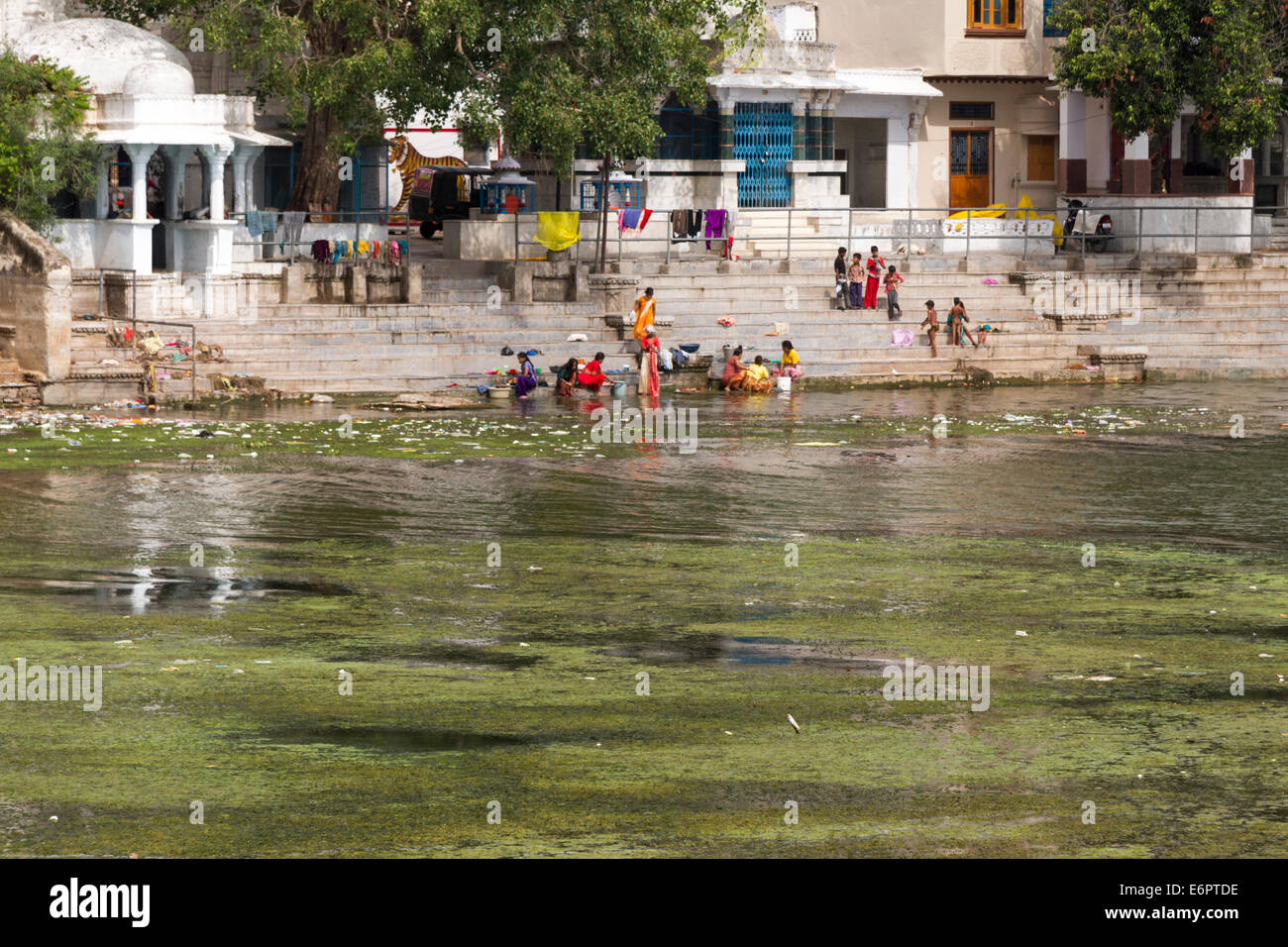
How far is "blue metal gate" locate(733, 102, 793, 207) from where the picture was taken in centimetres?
3969

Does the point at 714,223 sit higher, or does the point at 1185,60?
the point at 1185,60

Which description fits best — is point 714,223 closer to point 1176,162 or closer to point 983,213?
point 983,213

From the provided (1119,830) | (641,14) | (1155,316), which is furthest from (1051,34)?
(1119,830)

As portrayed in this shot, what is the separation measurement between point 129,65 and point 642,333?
379 inches

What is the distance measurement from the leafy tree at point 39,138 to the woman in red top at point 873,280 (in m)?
13.0

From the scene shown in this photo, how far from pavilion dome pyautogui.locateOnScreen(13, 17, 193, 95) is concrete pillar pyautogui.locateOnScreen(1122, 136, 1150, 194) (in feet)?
62.4

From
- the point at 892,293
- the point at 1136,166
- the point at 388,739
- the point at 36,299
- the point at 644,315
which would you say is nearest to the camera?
the point at 388,739

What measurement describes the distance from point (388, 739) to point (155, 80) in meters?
22.3

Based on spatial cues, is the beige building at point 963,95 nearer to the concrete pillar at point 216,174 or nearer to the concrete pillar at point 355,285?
the concrete pillar at point 355,285

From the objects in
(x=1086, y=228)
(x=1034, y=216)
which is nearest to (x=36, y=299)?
(x=1086, y=228)

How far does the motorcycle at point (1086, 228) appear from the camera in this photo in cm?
3794

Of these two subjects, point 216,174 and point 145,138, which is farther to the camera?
point 216,174

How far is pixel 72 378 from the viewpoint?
2573 cm

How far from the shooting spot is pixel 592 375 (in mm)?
28953
